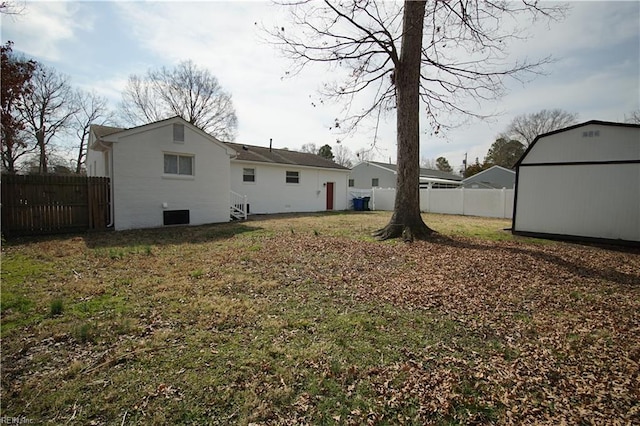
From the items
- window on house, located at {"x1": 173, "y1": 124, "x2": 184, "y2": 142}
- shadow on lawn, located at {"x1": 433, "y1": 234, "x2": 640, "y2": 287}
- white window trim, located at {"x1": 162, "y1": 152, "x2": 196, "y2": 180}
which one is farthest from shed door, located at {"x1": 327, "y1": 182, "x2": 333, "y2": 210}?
shadow on lawn, located at {"x1": 433, "y1": 234, "x2": 640, "y2": 287}

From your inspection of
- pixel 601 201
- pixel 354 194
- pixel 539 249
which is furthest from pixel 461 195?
pixel 539 249

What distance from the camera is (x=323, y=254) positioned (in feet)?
24.6

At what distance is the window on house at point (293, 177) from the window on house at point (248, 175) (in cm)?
245

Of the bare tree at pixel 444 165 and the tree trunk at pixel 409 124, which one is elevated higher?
the bare tree at pixel 444 165

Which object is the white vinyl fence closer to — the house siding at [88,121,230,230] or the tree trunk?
the tree trunk

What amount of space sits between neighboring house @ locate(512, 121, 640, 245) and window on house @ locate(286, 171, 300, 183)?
12.6m

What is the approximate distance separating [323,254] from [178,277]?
10.8ft

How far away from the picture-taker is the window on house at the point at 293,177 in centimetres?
1988

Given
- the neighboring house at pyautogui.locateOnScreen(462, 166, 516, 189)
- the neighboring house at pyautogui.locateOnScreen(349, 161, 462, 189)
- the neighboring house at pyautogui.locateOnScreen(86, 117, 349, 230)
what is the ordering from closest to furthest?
1. the neighboring house at pyautogui.locateOnScreen(86, 117, 349, 230)
2. the neighboring house at pyautogui.locateOnScreen(349, 161, 462, 189)
3. the neighboring house at pyautogui.locateOnScreen(462, 166, 516, 189)

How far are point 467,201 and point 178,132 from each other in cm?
1699

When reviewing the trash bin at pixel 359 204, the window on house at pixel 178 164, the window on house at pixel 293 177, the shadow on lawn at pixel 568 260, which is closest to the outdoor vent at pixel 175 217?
the window on house at pixel 178 164

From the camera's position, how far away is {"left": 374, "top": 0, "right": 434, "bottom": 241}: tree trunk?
30.5 ft

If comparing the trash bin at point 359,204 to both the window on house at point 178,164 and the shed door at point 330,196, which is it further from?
the window on house at point 178,164

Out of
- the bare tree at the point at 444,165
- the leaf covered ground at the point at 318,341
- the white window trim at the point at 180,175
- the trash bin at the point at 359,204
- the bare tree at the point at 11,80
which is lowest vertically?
the leaf covered ground at the point at 318,341
